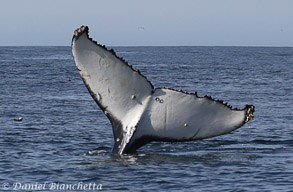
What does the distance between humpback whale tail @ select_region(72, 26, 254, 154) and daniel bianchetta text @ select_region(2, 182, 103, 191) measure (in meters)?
1.35

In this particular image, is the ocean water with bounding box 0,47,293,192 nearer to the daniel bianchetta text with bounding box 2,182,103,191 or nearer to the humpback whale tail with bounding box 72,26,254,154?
the daniel bianchetta text with bounding box 2,182,103,191

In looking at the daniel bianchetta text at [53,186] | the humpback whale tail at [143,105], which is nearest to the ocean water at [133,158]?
the daniel bianchetta text at [53,186]

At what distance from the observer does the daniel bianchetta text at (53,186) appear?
34.9 feet

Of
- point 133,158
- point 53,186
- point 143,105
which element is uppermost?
point 143,105

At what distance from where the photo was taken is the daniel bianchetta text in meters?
10.6

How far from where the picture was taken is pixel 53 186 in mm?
10812

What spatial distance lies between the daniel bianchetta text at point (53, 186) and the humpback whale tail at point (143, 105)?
1.35m

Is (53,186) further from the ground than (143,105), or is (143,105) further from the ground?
(143,105)

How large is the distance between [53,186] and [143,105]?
2.30 metres

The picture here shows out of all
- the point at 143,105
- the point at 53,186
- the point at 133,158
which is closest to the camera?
the point at 143,105

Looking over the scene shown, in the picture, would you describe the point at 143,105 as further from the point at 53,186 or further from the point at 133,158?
the point at 53,186

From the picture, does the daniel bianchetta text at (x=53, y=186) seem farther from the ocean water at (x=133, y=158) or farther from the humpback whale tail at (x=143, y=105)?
the humpback whale tail at (x=143, y=105)

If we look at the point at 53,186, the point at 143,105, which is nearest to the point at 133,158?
the point at 53,186

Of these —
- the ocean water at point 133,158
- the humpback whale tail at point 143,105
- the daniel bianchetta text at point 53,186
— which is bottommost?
the daniel bianchetta text at point 53,186
